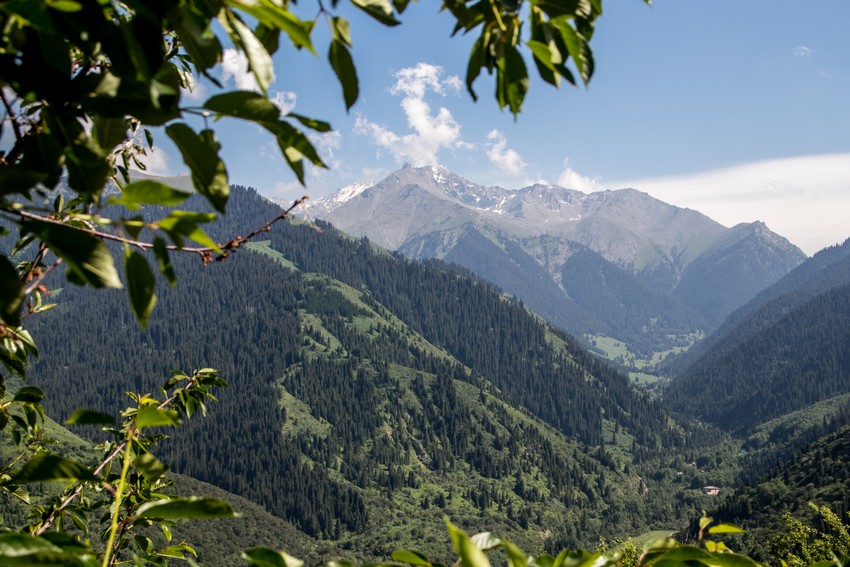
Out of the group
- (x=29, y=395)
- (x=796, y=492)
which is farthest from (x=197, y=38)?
(x=796, y=492)

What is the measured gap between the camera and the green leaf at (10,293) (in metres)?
1.15

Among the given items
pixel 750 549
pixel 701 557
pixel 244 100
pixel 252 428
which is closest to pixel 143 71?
pixel 244 100

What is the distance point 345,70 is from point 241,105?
1.35 ft

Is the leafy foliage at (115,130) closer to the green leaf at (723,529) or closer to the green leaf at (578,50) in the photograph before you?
the green leaf at (578,50)

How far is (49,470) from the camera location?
130cm

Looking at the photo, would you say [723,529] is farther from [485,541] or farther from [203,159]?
[203,159]

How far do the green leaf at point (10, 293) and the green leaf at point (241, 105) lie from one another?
52cm

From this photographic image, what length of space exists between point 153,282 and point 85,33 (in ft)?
2.11

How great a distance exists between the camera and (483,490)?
181125 millimetres

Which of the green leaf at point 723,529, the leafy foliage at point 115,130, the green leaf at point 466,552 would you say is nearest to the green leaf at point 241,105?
the leafy foliage at point 115,130

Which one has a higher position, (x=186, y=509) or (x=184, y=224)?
(x=184, y=224)

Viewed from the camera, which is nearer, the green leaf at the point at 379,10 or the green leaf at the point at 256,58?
the green leaf at the point at 256,58

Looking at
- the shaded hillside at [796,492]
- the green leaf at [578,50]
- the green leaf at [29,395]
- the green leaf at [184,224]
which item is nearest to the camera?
the green leaf at [184,224]

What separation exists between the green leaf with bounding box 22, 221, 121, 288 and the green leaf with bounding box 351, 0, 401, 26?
0.90 metres
